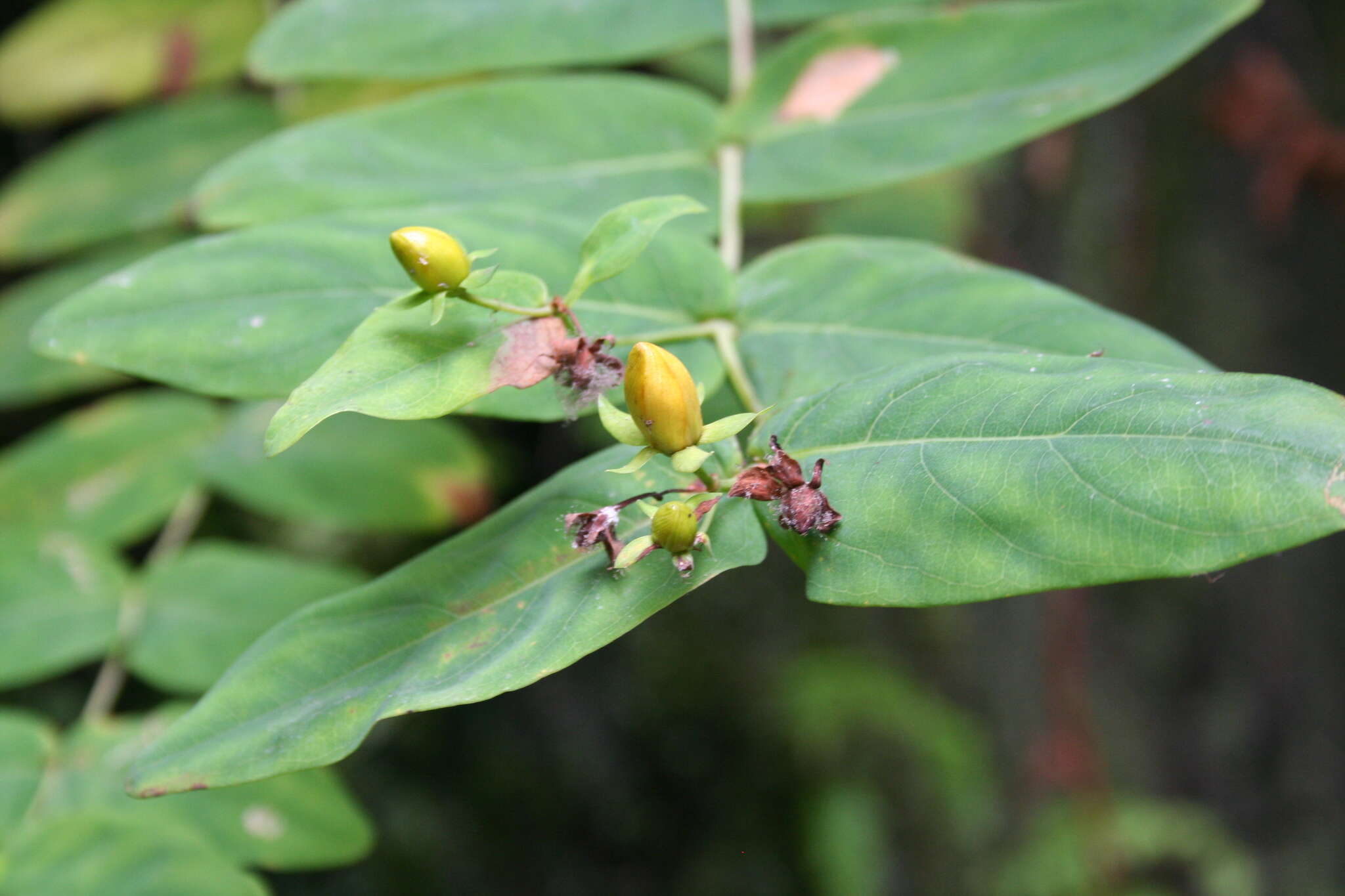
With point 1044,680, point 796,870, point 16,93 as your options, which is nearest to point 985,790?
point 1044,680

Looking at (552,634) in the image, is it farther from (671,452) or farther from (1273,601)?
(1273,601)

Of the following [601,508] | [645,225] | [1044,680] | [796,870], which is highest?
[645,225]

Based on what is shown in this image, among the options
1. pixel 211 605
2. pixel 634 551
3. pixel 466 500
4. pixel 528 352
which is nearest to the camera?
pixel 634 551

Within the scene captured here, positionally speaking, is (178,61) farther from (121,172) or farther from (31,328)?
(31,328)

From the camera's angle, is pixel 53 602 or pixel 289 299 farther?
pixel 53 602

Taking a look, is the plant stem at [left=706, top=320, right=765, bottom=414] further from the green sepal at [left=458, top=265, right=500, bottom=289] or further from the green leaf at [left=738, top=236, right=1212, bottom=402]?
the green sepal at [left=458, top=265, right=500, bottom=289]

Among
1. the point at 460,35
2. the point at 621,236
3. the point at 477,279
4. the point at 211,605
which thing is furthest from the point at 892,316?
the point at 211,605

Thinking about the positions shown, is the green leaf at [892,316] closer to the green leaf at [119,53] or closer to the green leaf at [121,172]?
the green leaf at [121,172]
